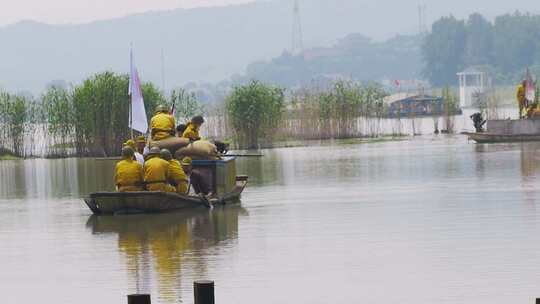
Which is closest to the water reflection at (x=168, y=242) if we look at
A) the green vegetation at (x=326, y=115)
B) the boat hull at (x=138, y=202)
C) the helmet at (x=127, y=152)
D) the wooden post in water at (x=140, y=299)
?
the boat hull at (x=138, y=202)

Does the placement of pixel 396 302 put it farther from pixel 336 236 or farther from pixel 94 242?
pixel 94 242

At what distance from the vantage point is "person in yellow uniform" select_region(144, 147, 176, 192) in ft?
78.5

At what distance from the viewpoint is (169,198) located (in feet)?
79.4

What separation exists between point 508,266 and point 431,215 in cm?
704

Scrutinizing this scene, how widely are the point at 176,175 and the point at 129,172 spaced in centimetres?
81

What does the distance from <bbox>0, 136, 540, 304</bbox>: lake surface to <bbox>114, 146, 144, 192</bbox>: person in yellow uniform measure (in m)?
0.57

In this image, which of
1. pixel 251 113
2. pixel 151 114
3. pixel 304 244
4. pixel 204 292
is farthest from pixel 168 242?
pixel 251 113

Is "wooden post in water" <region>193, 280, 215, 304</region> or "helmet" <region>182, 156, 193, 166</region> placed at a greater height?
"helmet" <region>182, 156, 193, 166</region>

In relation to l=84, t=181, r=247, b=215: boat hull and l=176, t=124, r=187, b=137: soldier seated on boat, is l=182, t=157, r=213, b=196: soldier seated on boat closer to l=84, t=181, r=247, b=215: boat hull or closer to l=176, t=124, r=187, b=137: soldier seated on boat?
l=84, t=181, r=247, b=215: boat hull

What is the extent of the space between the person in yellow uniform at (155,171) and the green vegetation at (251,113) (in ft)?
96.7

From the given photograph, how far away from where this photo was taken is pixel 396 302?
560 inches

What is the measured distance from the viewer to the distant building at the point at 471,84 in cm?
15525

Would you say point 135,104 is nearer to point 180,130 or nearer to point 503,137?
point 180,130

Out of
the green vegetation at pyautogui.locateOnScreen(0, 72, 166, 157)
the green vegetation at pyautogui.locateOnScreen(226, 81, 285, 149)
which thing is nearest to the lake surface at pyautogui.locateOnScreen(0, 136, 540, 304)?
the green vegetation at pyautogui.locateOnScreen(0, 72, 166, 157)
